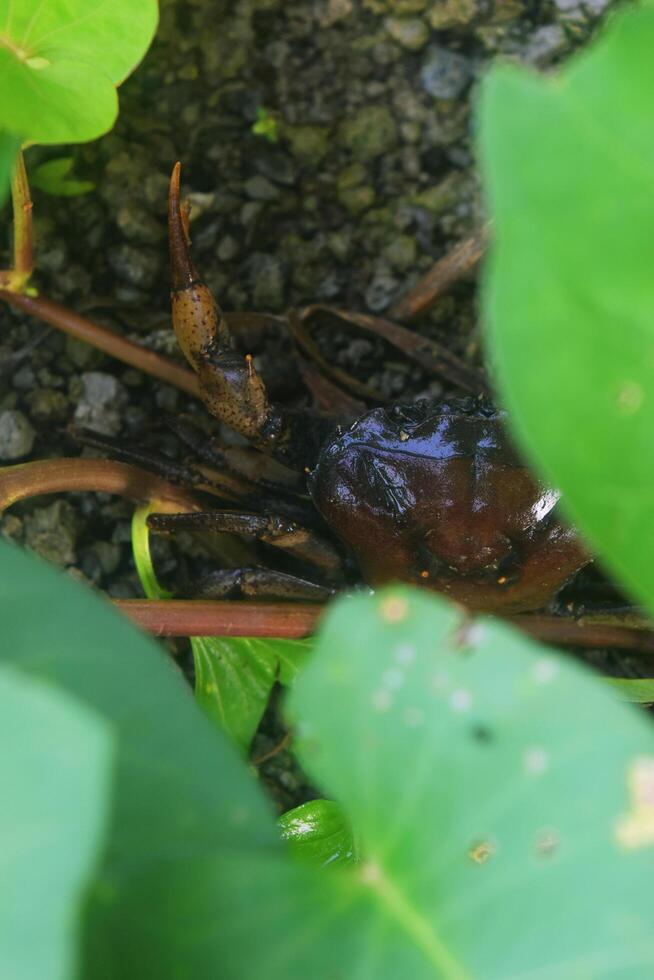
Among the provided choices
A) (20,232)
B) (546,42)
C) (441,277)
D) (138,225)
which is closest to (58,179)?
(138,225)

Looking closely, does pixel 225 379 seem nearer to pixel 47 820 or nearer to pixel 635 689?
pixel 635 689

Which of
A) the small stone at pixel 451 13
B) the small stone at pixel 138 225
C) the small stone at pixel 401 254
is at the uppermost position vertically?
the small stone at pixel 451 13

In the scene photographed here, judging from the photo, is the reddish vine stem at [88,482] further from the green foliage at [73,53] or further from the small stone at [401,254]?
the small stone at [401,254]

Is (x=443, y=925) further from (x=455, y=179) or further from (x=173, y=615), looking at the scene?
(x=455, y=179)

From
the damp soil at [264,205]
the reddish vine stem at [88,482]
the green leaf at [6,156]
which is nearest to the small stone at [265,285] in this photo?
the damp soil at [264,205]

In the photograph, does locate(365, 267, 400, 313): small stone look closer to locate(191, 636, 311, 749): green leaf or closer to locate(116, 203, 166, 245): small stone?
locate(116, 203, 166, 245): small stone

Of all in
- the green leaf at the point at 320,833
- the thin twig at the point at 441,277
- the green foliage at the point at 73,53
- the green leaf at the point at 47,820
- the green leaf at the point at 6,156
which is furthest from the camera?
the thin twig at the point at 441,277
